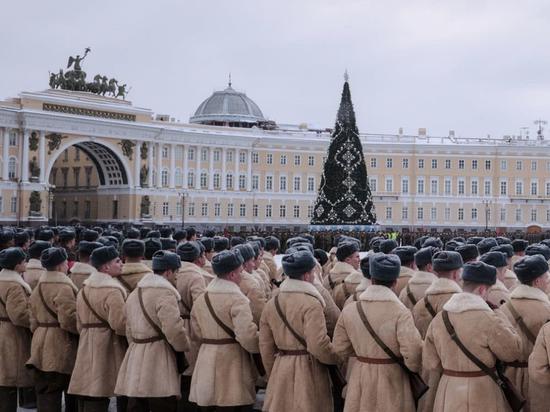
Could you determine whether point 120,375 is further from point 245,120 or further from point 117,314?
point 245,120

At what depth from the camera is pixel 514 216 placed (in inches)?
2719

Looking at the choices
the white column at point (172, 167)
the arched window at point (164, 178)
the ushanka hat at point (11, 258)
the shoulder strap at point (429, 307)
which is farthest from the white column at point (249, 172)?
the shoulder strap at point (429, 307)

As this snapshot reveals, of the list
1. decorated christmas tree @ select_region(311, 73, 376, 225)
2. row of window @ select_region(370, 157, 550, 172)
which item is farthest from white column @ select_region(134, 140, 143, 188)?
decorated christmas tree @ select_region(311, 73, 376, 225)

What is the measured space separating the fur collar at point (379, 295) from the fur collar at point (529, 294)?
0.97 m

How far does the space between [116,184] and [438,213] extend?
27.2 m

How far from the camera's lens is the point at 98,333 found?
7.62m

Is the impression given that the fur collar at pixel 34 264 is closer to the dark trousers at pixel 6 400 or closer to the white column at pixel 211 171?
the dark trousers at pixel 6 400

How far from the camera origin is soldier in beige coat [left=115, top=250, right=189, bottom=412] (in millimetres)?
7051

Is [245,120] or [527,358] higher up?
[245,120]

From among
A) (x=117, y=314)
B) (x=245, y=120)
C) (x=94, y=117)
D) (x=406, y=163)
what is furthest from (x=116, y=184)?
(x=117, y=314)

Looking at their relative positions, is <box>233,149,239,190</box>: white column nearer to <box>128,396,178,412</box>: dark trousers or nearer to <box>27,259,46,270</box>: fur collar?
<box>27,259,46,270</box>: fur collar

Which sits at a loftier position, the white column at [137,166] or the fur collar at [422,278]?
the white column at [137,166]

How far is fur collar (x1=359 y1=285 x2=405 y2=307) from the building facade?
157 ft

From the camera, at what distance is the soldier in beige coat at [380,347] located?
239 inches
